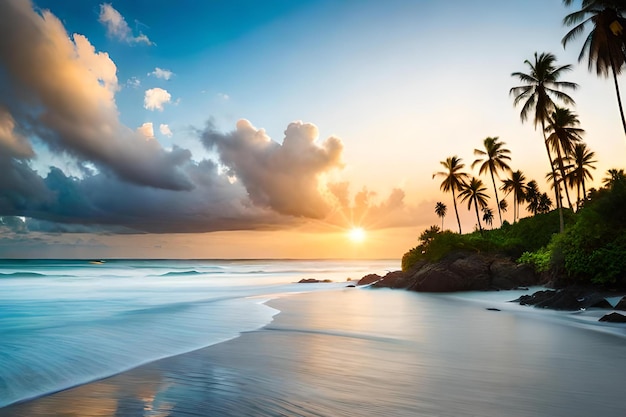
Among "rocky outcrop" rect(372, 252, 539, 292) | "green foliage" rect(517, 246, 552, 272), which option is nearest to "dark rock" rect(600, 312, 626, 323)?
"green foliage" rect(517, 246, 552, 272)

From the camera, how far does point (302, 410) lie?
14.6ft

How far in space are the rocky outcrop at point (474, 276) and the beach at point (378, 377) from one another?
38.4 ft

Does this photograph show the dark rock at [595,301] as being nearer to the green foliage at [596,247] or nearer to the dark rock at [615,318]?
the green foliage at [596,247]

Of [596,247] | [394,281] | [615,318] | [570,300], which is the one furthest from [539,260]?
[615,318]

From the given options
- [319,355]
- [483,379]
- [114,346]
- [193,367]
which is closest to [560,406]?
[483,379]

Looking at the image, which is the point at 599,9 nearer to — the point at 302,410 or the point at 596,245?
the point at 596,245

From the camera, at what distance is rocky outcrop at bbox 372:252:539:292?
21491 mm

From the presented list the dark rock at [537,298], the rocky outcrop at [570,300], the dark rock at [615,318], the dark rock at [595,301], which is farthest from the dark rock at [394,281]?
the dark rock at [615,318]

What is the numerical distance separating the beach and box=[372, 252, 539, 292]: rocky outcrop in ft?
38.4

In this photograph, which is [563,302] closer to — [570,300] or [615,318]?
[570,300]

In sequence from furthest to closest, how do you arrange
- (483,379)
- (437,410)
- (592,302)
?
1. (592,302)
2. (483,379)
3. (437,410)

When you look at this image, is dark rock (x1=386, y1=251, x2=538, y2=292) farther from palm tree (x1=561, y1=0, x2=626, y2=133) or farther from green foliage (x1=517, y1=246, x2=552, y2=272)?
palm tree (x1=561, y1=0, x2=626, y2=133)

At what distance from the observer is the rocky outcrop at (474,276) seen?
2149cm

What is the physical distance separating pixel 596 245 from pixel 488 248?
10255 mm
